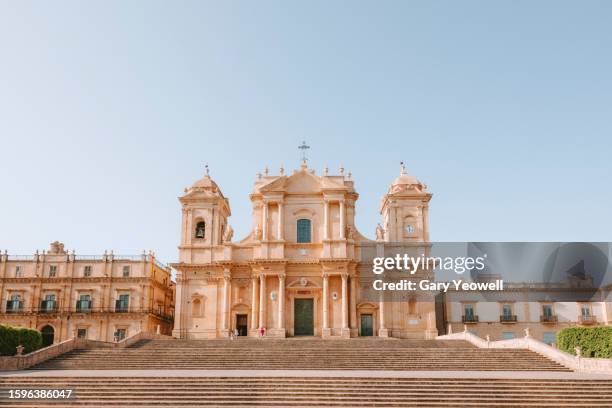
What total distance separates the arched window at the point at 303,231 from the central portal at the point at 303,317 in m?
4.22

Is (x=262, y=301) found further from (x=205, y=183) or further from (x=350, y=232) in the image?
(x=205, y=183)

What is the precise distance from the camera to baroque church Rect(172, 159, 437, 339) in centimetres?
3988

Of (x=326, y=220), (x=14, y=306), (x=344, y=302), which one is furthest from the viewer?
(x=14, y=306)

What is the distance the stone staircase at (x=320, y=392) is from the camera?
57.6 ft

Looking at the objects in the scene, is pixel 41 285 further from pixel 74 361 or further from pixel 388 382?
pixel 388 382

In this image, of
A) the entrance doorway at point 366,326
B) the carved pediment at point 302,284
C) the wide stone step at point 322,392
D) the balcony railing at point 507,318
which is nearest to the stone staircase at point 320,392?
the wide stone step at point 322,392

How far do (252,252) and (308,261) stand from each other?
4029 mm

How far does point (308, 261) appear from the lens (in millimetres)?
40438

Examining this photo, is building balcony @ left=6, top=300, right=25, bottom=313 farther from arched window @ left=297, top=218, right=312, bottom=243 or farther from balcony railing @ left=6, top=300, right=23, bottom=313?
arched window @ left=297, top=218, right=312, bottom=243

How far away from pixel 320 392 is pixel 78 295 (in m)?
34.4

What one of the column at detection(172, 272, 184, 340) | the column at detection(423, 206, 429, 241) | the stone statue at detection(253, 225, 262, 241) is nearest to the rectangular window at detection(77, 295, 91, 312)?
the column at detection(172, 272, 184, 340)

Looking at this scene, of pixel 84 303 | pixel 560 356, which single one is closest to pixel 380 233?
pixel 560 356

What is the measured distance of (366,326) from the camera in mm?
40406

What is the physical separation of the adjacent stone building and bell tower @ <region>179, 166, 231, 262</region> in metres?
7.08
